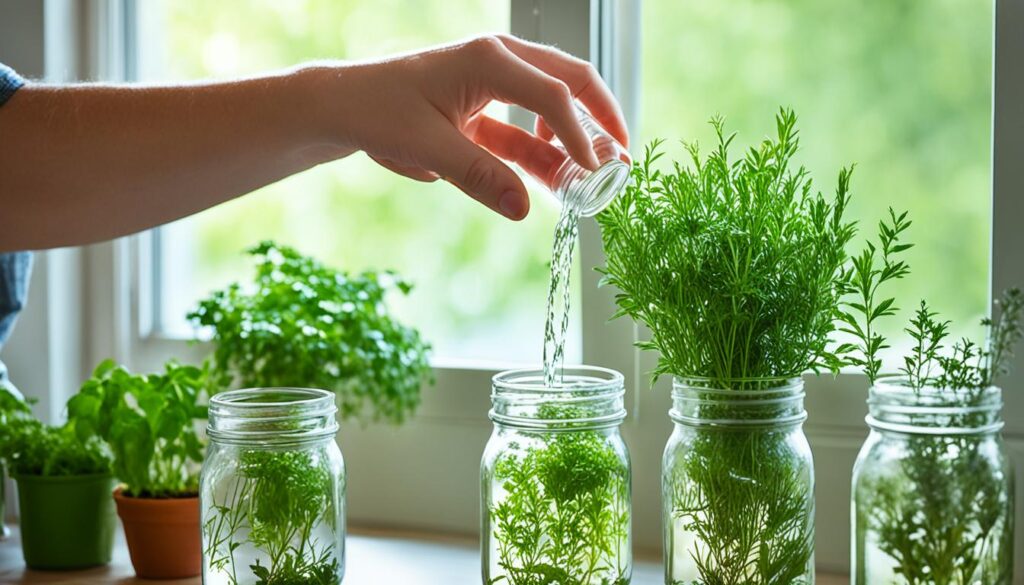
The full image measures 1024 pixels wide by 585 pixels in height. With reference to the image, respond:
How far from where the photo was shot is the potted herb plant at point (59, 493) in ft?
4.35

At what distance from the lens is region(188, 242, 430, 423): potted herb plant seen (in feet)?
4.40

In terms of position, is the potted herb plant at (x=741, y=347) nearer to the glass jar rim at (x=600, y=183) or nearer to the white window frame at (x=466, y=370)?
the glass jar rim at (x=600, y=183)

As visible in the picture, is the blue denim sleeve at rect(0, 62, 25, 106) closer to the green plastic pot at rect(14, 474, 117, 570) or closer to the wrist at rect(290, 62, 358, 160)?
the wrist at rect(290, 62, 358, 160)

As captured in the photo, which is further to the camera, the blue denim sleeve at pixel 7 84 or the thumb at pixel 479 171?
the blue denim sleeve at pixel 7 84

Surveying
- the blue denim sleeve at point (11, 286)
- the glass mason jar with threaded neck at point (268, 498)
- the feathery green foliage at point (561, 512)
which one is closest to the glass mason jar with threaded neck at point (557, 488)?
the feathery green foliage at point (561, 512)

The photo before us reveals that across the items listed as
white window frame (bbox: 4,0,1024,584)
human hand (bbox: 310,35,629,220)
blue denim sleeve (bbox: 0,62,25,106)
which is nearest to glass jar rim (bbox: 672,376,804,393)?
human hand (bbox: 310,35,629,220)

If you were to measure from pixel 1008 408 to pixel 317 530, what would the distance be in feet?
2.37

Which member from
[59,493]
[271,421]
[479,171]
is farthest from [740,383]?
[59,493]

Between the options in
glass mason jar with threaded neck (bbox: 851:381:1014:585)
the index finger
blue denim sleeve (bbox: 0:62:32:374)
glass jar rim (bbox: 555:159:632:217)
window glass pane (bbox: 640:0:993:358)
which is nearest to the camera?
glass mason jar with threaded neck (bbox: 851:381:1014:585)

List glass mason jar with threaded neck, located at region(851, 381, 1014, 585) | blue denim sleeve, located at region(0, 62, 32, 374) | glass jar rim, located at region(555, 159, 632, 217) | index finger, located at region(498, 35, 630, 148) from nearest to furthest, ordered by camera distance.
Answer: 1. glass mason jar with threaded neck, located at region(851, 381, 1014, 585)
2. glass jar rim, located at region(555, 159, 632, 217)
3. index finger, located at region(498, 35, 630, 148)
4. blue denim sleeve, located at region(0, 62, 32, 374)

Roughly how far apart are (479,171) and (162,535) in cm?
60

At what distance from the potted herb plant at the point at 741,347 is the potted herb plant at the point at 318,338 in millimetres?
440

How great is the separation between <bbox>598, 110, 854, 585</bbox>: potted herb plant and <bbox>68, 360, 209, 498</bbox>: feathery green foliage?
22.6 inches

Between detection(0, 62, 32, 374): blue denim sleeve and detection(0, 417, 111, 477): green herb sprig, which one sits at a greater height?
detection(0, 62, 32, 374): blue denim sleeve
